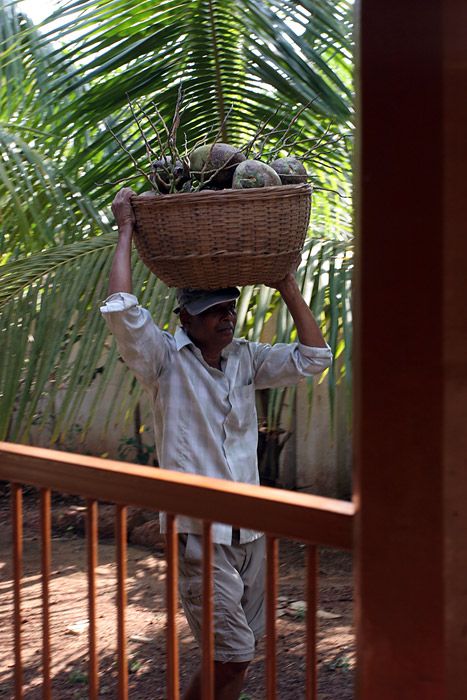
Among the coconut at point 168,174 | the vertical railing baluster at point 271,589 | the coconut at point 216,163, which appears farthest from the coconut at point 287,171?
the vertical railing baluster at point 271,589

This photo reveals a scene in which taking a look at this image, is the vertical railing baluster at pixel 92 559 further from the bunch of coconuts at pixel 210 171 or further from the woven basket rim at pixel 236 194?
Answer: the bunch of coconuts at pixel 210 171

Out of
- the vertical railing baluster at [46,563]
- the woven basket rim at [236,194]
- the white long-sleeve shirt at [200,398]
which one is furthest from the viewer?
the white long-sleeve shirt at [200,398]

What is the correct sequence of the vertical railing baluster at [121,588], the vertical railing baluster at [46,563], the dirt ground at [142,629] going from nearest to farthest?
the vertical railing baluster at [121,588], the vertical railing baluster at [46,563], the dirt ground at [142,629]

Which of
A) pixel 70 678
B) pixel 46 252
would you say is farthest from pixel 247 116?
pixel 70 678

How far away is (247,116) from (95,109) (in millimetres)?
732

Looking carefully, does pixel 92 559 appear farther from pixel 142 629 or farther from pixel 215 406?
pixel 142 629

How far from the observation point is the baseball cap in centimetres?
307

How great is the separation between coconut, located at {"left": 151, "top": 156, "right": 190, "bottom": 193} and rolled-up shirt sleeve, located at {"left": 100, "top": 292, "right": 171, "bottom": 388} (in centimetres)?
33

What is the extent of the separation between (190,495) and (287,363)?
48.8 inches

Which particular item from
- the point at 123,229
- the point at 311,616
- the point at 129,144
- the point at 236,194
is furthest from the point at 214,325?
the point at 129,144

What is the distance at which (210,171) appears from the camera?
284 centimetres

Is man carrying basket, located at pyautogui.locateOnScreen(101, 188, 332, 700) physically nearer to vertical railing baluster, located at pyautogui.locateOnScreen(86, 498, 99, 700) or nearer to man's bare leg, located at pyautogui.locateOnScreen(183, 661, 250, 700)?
man's bare leg, located at pyautogui.locateOnScreen(183, 661, 250, 700)

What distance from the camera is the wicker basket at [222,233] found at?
8.86 ft

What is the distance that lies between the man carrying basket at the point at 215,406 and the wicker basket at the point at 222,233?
0.15m
